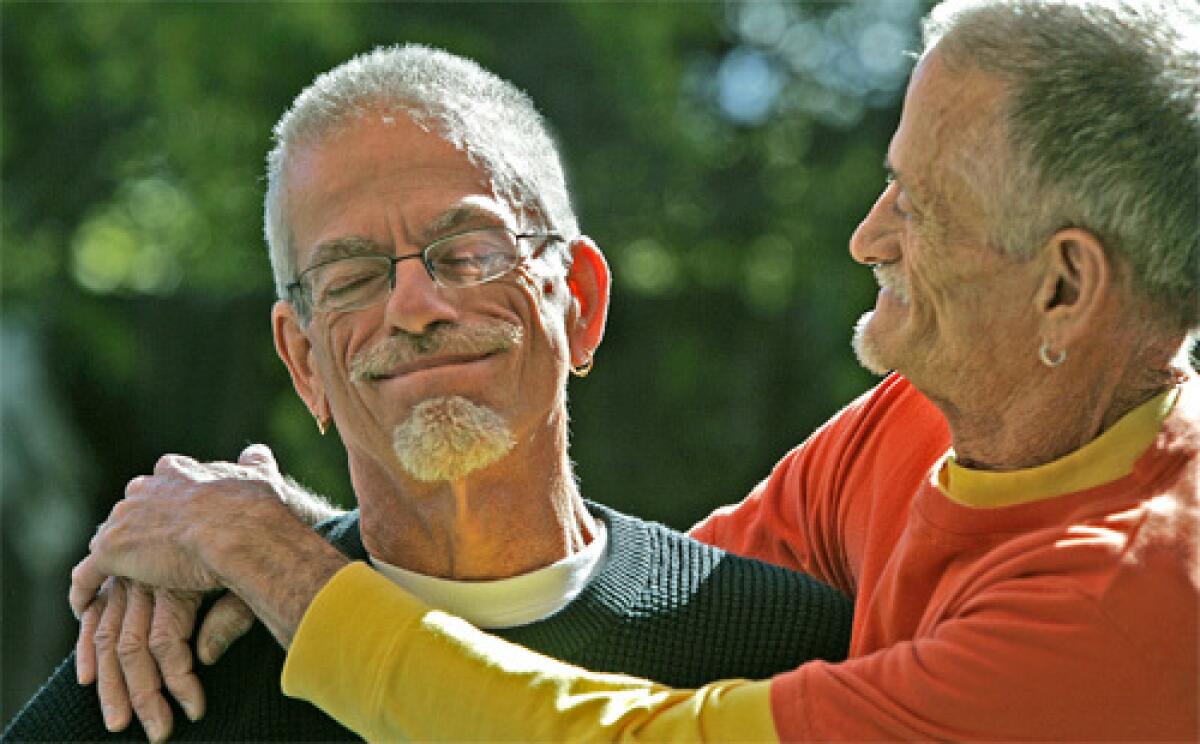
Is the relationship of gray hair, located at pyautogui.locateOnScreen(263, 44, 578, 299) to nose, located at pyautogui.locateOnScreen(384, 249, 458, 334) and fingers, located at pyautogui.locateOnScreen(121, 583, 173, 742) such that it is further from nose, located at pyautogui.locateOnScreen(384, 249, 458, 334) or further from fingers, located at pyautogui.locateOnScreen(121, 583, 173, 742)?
fingers, located at pyautogui.locateOnScreen(121, 583, 173, 742)

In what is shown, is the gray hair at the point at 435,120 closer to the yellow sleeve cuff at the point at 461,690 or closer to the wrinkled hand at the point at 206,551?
the wrinkled hand at the point at 206,551

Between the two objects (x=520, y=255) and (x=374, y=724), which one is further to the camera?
(x=520, y=255)

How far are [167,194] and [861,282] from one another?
13.3ft

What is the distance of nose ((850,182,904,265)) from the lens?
2357 millimetres

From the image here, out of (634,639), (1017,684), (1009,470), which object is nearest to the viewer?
(1017,684)

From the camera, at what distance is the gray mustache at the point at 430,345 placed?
8.13 feet

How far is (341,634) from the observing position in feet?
7.34

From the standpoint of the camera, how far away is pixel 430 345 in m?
2.47

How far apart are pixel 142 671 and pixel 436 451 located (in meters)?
0.50

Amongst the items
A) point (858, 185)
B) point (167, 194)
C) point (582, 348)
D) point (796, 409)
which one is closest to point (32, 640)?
point (167, 194)

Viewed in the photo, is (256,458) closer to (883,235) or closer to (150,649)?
(150,649)

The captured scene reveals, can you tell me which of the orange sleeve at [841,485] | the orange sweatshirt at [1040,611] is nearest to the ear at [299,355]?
the orange sleeve at [841,485]

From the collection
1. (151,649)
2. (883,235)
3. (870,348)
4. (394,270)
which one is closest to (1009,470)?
(870,348)

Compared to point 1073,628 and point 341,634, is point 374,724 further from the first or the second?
point 1073,628
